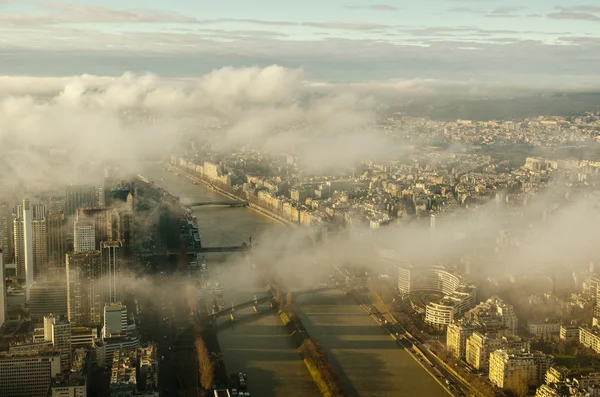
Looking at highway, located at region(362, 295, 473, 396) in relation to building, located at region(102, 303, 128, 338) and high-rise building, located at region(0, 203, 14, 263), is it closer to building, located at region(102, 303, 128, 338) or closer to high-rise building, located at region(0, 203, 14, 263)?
building, located at region(102, 303, 128, 338)

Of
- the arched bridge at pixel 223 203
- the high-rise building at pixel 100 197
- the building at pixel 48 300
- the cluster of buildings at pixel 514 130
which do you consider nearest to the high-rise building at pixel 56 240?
the building at pixel 48 300

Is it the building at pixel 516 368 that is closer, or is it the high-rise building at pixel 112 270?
the building at pixel 516 368

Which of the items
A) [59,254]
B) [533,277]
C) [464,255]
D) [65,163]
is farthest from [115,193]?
[533,277]

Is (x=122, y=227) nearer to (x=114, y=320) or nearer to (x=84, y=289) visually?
(x=84, y=289)

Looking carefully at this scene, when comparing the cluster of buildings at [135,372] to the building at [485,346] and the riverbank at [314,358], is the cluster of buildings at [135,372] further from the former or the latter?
the building at [485,346]

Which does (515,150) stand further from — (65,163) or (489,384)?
(489,384)

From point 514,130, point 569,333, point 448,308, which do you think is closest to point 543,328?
point 569,333
